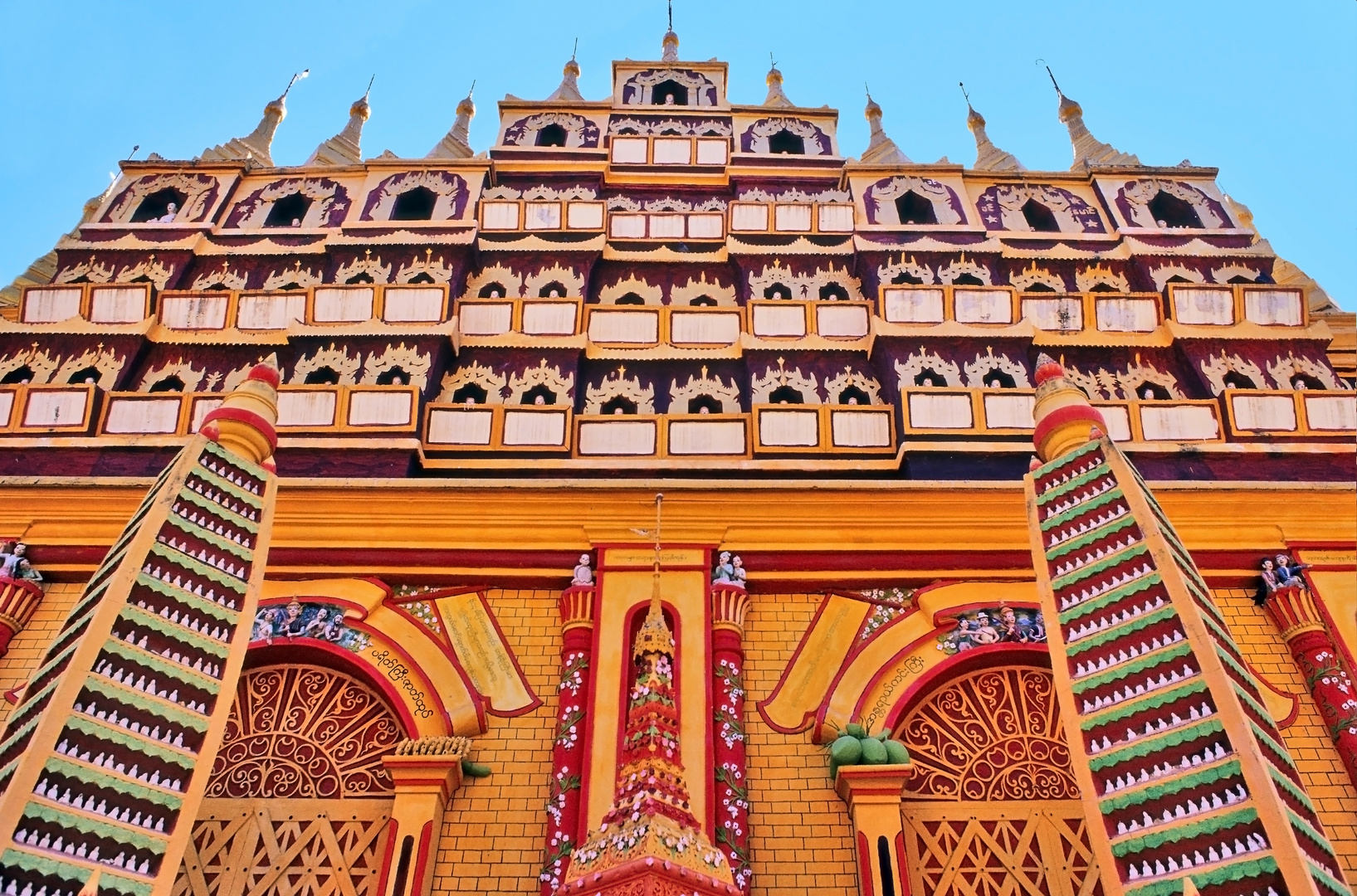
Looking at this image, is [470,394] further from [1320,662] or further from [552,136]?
[1320,662]

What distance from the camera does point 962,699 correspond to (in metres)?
8.27

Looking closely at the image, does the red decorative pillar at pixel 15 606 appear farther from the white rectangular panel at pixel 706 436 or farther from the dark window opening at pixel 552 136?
the dark window opening at pixel 552 136

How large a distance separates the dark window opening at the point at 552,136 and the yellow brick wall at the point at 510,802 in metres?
7.51

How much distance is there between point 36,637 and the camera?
8445 millimetres

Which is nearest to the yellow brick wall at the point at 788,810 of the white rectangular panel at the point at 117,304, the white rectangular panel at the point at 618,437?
the white rectangular panel at the point at 618,437

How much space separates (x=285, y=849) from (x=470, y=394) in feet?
14.5


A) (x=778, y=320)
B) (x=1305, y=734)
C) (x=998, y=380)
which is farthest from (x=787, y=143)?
(x=1305, y=734)

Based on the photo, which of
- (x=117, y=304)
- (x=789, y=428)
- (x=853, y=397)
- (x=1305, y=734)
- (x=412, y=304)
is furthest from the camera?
(x=117, y=304)

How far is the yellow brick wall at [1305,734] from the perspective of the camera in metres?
7.44

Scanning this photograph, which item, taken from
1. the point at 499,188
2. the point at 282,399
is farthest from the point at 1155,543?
the point at 499,188

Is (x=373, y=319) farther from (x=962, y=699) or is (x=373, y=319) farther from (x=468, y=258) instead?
(x=962, y=699)

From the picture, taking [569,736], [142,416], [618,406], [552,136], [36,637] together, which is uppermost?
[552,136]

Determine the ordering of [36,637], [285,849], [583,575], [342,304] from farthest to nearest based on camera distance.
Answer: [342,304] → [583,575] → [36,637] → [285,849]

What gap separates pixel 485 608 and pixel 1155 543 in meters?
4.71
